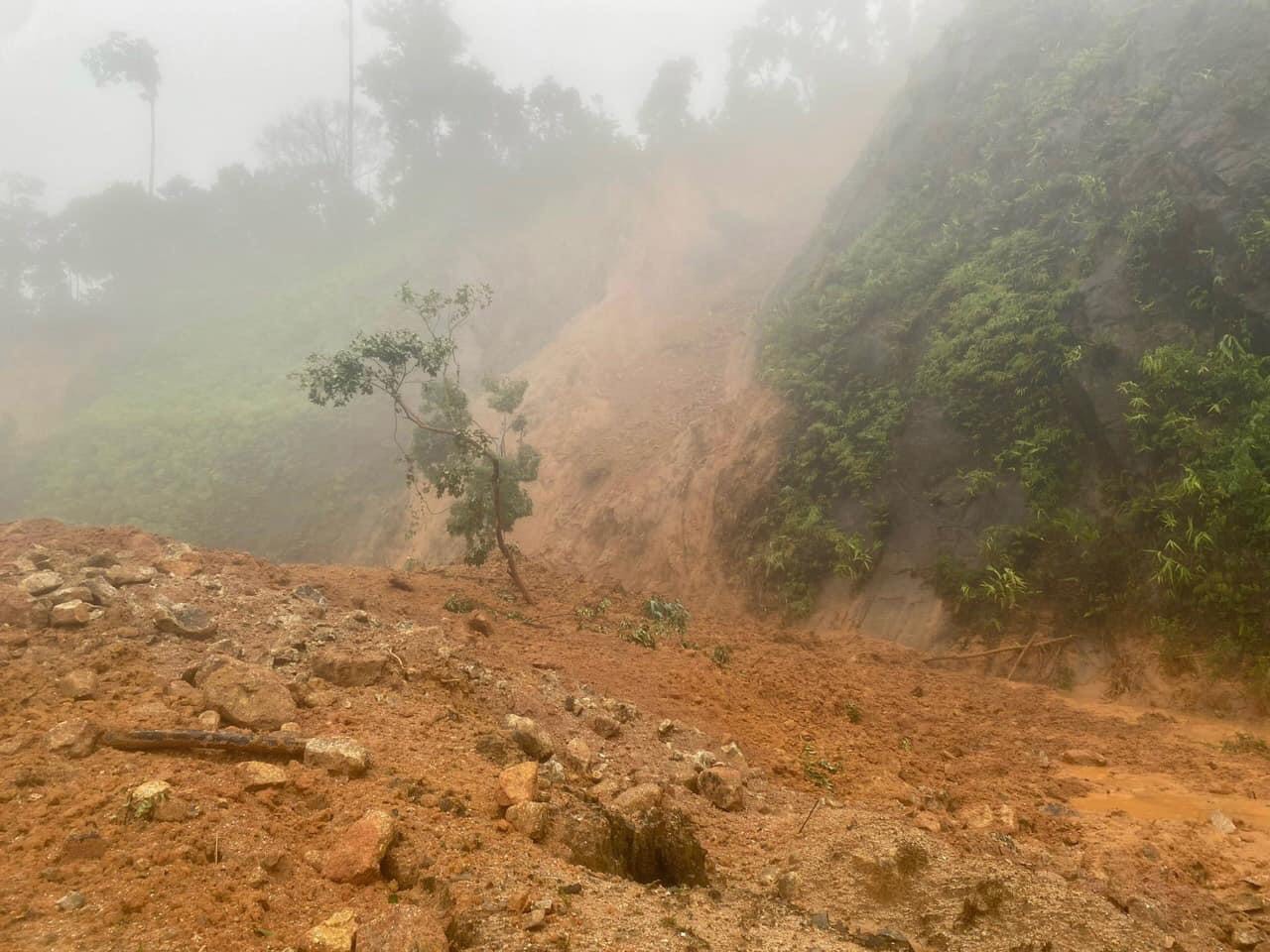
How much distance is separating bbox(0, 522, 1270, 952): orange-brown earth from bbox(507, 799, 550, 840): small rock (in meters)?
0.04

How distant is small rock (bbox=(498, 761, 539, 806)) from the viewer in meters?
4.93

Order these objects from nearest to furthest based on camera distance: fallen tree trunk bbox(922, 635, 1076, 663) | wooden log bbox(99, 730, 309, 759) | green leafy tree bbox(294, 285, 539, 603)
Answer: wooden log bbox(99, 730, 309, 759)
fallen tree trunk bbox(922, 635, 1076, 663)
green leafy tree bbox(294, 285, 539, 603)

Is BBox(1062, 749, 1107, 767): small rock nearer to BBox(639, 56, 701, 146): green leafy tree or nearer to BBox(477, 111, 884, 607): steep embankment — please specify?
BBox(477, 111, 884, 607): steep embankment

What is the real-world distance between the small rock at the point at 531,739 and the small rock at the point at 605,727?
0.65m

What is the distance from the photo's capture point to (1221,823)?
17.9 feet

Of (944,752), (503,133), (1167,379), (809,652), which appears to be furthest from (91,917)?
(503,133)

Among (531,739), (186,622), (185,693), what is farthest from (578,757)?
(186,622)

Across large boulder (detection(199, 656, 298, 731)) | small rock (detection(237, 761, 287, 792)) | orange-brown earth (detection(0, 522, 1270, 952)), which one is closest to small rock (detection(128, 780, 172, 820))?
orange-brown earth (detection(0, 522, 1270, 952))

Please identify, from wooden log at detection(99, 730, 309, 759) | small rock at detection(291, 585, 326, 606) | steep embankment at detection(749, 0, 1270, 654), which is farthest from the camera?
steep embankment at detection(749, 0, 1270, 654)

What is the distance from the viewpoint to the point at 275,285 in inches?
1467

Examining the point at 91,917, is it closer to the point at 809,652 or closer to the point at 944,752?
the point at 944,752

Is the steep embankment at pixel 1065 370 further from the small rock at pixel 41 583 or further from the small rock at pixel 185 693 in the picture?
the small rock at pixel 41 583

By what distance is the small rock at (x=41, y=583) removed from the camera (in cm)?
677

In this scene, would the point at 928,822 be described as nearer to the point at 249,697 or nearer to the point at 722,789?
the point at 722,789
